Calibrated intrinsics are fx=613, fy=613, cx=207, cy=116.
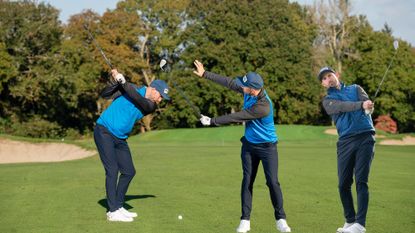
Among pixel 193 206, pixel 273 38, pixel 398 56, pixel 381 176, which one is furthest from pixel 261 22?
pixel 193 206

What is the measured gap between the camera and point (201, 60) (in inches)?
2623

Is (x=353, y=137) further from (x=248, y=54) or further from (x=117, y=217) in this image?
(x=248, y=54)

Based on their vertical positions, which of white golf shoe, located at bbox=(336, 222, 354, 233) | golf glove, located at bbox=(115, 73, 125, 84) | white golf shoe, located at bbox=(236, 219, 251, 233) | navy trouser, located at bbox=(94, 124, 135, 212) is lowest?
white golf shoe, located at bbox=(236, 219, 251, 233)

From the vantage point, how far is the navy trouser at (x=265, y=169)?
9453mm

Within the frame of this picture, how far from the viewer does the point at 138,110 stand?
10.6m

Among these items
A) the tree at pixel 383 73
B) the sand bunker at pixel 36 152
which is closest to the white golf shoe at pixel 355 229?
the sand bunker at pixel 36 152

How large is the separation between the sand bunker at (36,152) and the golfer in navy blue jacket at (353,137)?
2223cm

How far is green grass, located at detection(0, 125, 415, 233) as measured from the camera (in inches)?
385

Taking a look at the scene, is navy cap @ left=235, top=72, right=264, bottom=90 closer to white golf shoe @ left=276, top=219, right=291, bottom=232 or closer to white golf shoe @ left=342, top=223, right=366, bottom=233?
white golf shoe @ left=276, top=219, right=291, bottom=232

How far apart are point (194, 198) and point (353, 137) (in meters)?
4.77

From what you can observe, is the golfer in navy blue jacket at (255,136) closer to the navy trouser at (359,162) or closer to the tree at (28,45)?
the navy trouser at (359,162)

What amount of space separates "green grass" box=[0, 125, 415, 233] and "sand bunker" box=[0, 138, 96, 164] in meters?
9.57

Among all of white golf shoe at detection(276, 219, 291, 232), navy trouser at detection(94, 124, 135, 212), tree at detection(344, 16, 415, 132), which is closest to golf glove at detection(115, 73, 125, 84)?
navy trouser at detection(94, 124, 135, 212)

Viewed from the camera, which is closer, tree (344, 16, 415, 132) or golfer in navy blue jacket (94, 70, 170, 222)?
golfer in navy blue jacket (94, 70, 170, 222)
